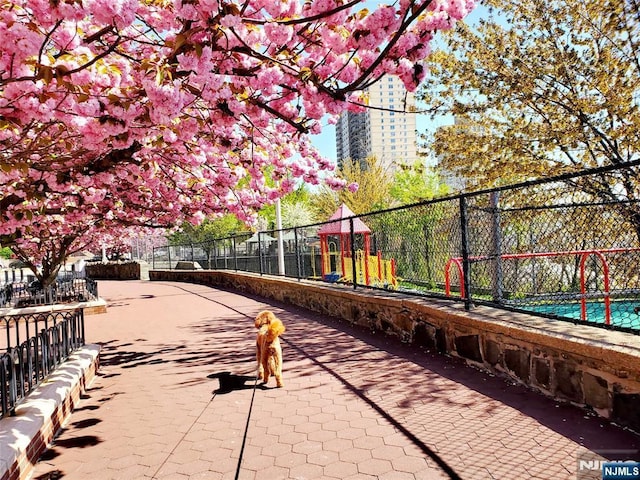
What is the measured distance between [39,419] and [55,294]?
42.3 ft

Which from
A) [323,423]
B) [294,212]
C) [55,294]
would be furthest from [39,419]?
[294,212]

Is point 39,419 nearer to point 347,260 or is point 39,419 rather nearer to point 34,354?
point 34,354

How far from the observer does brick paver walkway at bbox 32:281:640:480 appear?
11.3ft

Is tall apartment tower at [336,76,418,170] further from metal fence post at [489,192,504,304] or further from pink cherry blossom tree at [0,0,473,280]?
pink cherry blossom tree at [0,0,473,280]

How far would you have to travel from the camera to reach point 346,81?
14.1ft

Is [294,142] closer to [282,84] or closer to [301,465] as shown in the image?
[282,84]

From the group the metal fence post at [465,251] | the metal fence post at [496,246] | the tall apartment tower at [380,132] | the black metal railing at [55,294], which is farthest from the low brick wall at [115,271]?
the tall apartment tower at [380,132]

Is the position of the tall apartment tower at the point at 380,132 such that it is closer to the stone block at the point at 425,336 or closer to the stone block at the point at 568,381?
the stone block at the point at 425,336

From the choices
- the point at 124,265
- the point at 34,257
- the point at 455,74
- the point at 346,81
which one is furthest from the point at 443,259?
the point at 124,265

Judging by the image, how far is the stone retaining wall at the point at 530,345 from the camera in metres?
3.72

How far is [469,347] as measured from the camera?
566 centimetres

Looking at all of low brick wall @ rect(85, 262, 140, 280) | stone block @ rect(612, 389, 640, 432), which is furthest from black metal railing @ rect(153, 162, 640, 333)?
low brick wall @ rect(85, 262, 140, 280)
